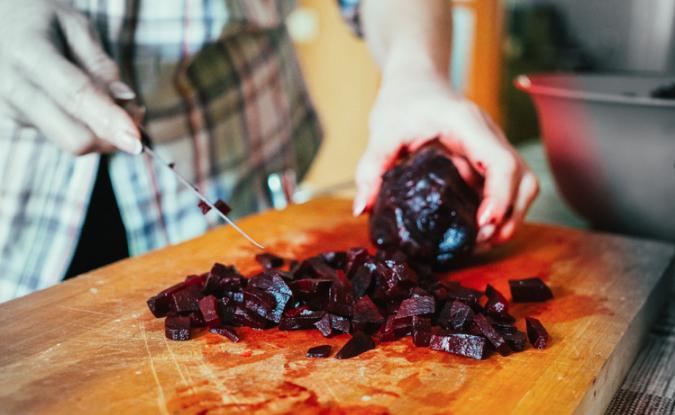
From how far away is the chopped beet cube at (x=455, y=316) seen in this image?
1563 millimetres

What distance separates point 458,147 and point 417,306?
776 millimetres

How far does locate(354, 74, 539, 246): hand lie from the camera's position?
204cm

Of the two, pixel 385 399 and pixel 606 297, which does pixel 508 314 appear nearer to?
pixel 606 297

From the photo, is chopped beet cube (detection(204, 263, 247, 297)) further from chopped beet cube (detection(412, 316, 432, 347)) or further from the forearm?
the forearm

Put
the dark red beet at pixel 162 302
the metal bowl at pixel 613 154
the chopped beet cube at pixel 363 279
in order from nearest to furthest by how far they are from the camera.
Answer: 1. the dark red beet at pixel 162 302
2. the chopped beet cube at pixel 363 279
3. the metal bowl at pixel 613 154

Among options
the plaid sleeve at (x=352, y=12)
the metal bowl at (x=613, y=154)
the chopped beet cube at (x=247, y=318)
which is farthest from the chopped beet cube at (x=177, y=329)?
the plaid sleeve at (x=352, y=12)

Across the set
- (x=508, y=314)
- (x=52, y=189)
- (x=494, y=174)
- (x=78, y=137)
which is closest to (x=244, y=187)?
(x=52, y=189)

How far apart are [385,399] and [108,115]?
1167mm

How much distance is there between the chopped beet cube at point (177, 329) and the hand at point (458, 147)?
31.1 inches

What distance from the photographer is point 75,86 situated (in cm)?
186

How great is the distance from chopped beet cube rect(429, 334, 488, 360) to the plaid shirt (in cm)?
149

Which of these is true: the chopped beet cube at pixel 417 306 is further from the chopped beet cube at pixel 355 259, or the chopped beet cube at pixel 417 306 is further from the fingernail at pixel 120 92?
the fingernail at pixel 120 92

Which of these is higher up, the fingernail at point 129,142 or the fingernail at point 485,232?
the fingernail at point 129,142

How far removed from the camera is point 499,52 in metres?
8.20
